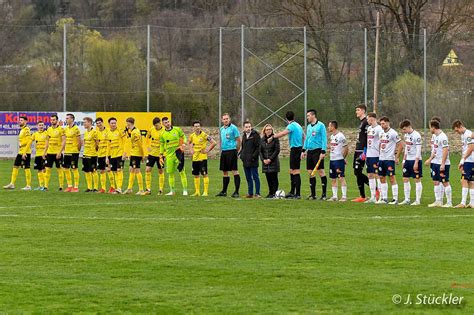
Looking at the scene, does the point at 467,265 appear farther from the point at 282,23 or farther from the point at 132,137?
the point at 282,23

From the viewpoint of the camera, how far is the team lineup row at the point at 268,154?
74.8 feet

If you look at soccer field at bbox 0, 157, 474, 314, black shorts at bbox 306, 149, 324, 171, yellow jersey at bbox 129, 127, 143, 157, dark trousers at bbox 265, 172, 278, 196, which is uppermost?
yellow jersey at bbox 129, 127, 143, 157

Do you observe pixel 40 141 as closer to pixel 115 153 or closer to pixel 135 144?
pixel 115 153

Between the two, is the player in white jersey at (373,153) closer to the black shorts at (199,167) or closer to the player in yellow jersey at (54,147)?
the black shorts at (199,167)

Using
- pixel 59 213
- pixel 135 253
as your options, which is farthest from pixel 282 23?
pixel 135 253

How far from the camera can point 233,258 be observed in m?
13.9

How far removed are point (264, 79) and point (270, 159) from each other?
87.7 ft

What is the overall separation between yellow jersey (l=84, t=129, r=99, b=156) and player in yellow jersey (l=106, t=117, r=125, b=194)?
57 cm

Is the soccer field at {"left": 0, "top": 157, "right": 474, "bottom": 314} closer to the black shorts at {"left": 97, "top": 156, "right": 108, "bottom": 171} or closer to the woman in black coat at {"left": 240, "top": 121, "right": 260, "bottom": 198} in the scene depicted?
the woman in black coat at {"left": 240, "top": 121, "right": 260, "bottom": 198}

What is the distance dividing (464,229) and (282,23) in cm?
4688

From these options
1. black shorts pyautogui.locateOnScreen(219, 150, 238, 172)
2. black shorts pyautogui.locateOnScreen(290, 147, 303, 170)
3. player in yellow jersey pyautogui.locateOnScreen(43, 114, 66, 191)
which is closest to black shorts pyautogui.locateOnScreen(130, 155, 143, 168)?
player in yellow jersey pyautogui.locateOnScreen(43, 114, 66, 191)

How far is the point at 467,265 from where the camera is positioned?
13.2 metres

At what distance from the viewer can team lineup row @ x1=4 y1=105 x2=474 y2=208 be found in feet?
74.8

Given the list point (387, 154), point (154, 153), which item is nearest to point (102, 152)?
point (154, 153)
